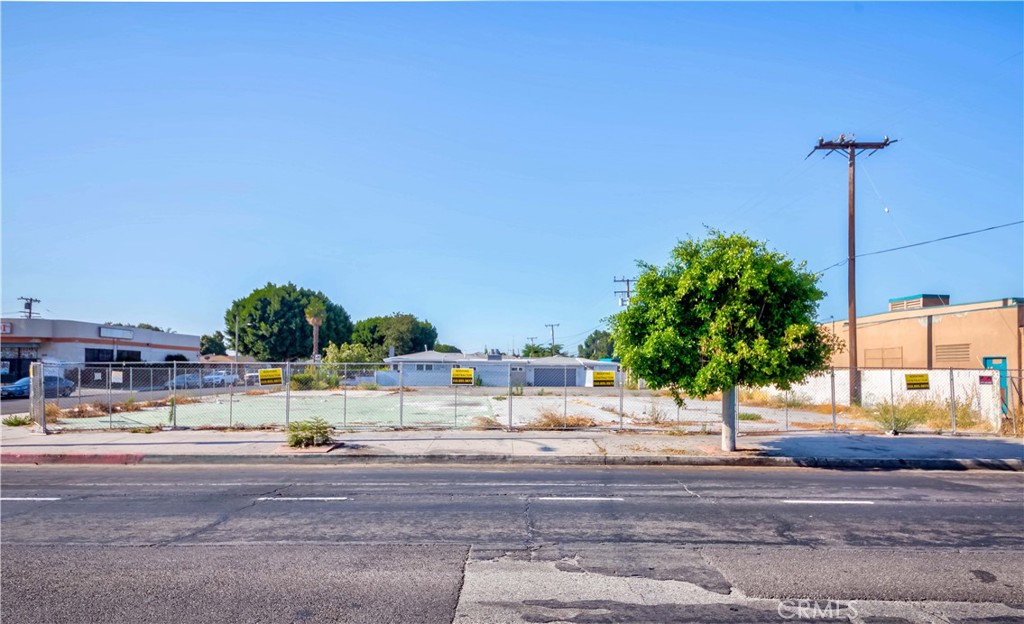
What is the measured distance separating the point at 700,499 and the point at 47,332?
190ft

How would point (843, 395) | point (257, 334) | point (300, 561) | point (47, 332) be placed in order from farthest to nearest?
point (257, 334)
point (47, 332)
point (843, 395)
point (300, 561)

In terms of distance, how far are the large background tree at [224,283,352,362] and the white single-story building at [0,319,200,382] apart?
38.4 ft

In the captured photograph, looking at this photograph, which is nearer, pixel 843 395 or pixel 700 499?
pixel 700 499

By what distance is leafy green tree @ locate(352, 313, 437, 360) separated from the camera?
95750mm

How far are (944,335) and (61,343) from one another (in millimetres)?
60773

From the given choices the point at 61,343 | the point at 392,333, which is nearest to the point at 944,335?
the point at 61,343

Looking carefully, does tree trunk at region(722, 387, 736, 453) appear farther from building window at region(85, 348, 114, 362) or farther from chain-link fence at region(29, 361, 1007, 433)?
building window at region(85, 348, 114, 362)

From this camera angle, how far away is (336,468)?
13000 millimetres

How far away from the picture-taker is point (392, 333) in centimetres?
9650

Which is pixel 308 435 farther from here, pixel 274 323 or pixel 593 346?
pixel 593 346

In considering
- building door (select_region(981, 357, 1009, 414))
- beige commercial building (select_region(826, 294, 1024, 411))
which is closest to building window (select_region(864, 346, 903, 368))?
beige commercial building (select_region(826, 294, 1024, 411))

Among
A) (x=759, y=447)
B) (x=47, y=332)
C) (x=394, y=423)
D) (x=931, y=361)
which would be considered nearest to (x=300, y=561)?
(x=759, y=447)

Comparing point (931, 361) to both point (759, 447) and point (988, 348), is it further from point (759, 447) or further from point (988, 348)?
point (759, 447)

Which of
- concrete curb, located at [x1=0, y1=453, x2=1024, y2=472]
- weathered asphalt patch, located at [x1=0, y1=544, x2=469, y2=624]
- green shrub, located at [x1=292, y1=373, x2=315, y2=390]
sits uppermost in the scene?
green shrub, located at [x1=292, y1=373, x2=315, y2=390]
